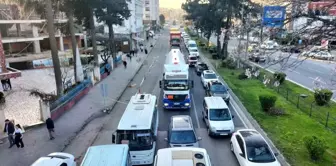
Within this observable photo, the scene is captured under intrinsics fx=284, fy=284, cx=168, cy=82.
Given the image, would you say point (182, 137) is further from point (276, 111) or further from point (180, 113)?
point (276, 111)

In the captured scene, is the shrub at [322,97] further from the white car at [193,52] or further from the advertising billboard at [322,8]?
the white car at [193,52]

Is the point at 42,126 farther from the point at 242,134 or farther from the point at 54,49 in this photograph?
the point at 242,134

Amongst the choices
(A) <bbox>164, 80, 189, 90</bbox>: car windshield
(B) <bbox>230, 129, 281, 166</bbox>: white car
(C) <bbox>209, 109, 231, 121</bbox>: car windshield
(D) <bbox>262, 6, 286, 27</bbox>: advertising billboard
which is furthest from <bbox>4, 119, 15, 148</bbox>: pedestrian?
(D) <bbox>262, 6, 286, 27</bbox>: advertising billboard

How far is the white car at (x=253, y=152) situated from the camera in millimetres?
11594

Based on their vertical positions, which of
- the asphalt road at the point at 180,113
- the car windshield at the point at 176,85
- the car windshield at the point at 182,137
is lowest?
the asphalt road at the point at 180,113

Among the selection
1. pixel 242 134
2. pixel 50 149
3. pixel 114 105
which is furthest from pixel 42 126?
pixel 242 134

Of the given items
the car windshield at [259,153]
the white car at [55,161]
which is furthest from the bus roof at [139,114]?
the car windshield at [259,153]

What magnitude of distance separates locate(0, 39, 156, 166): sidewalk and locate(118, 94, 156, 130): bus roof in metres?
4.20

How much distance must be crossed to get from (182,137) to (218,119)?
341cm

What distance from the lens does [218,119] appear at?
52.6 ft

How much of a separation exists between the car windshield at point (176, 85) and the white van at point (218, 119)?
10.2ft

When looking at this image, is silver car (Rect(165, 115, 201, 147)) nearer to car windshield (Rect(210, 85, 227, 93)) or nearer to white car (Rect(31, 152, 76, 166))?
white car (Rect(31, 152, 76, 166))

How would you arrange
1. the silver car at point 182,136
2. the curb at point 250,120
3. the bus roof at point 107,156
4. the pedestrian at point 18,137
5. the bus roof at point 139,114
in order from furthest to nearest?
1. the pedestrian at point 18,137
2. the silver car at point 182,136
3. the curb at point 250,120
4. the bus roof at point 139,114
5. the bus roof at point 107,156

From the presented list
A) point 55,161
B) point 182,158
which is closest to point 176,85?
point 182,158
